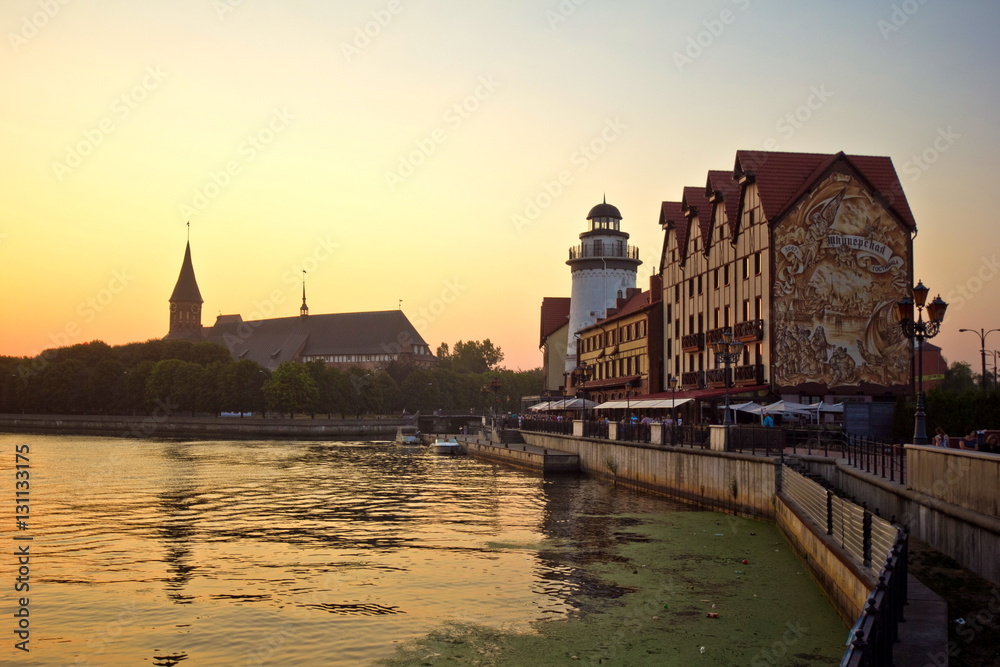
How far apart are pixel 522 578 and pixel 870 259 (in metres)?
34.9

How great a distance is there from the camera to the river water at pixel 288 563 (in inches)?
674

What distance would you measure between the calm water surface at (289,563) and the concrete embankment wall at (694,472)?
1.33m

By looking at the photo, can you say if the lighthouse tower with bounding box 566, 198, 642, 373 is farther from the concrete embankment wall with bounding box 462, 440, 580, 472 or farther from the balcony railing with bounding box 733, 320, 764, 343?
the balcony railing with bounding box 733, 320, 764, 343

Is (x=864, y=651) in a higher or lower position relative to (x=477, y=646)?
higher

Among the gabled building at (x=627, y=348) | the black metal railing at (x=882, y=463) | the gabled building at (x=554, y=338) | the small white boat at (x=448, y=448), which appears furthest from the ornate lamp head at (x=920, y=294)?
the gabled building at (x=554, y=338)

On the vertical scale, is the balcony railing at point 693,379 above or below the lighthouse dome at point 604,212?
below

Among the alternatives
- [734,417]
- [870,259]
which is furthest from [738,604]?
[870,259]

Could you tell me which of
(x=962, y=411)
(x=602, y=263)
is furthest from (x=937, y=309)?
(x=602, y=263)

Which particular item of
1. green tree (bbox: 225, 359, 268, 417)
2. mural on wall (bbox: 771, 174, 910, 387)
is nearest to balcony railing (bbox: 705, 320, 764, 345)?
mural on wall (bbox: 771, 174, 910, 387)

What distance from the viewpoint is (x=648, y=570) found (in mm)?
23172

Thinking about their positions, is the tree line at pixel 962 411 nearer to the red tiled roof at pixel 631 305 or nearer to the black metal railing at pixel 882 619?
the black metal railing at pixel 882 619

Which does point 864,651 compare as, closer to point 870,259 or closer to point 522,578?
point 522,578

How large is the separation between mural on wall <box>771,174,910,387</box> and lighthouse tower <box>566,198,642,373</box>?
43.5 metres

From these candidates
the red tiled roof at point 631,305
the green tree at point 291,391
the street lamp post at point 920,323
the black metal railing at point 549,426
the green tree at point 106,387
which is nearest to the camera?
the street lamp post at point 920,323
